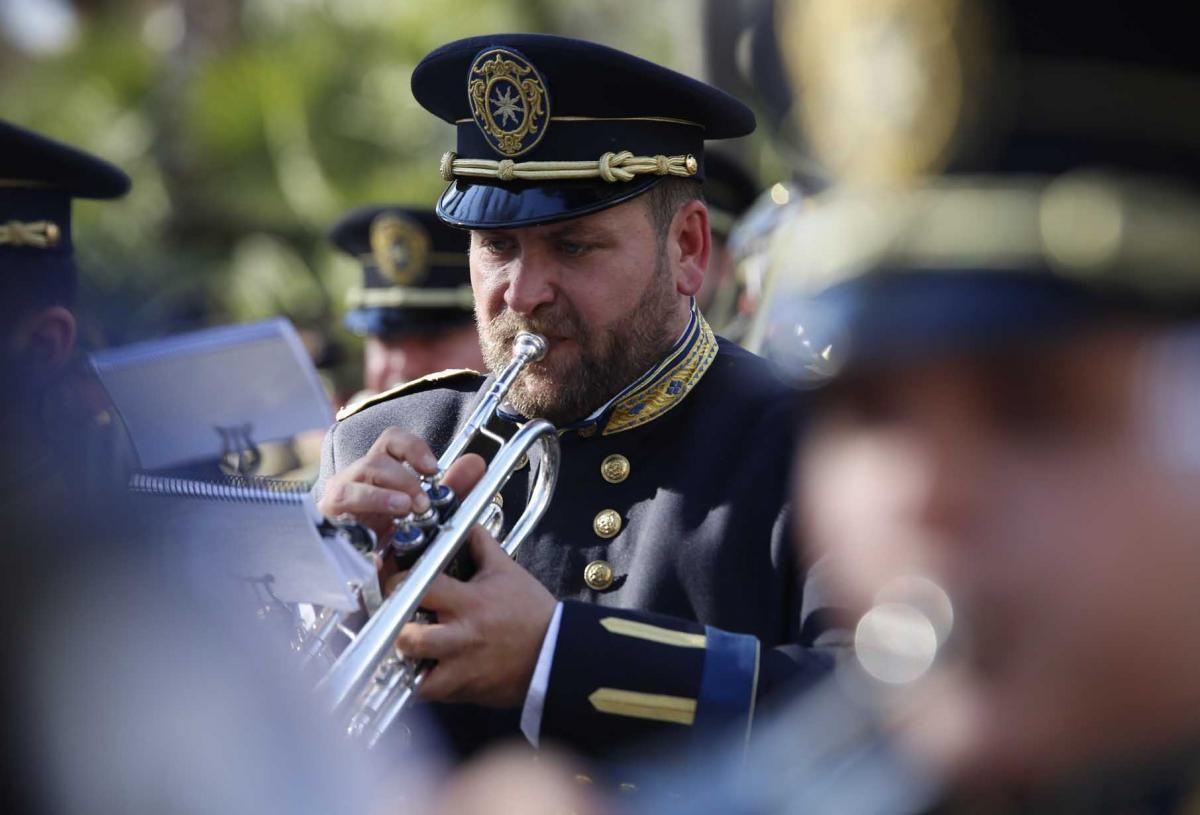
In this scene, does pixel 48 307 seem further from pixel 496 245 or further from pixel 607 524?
pixel 607 524

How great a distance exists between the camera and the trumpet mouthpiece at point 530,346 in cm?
302

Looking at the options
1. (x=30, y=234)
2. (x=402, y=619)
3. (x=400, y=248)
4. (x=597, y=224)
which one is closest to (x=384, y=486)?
(x=402, y=619)

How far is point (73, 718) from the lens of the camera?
1.75 meters

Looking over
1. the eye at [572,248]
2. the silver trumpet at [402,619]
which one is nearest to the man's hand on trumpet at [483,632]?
the silver trumpet at [402,619]

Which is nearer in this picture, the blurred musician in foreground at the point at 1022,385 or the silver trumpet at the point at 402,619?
the blurred musician in foreground at the point at 1022,385

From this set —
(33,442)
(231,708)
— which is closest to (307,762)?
(231,708)

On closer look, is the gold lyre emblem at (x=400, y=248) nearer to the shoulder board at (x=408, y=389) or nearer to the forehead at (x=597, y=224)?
the shoulder board at (x=408, y=389)

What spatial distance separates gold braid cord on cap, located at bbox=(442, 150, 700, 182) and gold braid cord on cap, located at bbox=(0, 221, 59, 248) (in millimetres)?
1016

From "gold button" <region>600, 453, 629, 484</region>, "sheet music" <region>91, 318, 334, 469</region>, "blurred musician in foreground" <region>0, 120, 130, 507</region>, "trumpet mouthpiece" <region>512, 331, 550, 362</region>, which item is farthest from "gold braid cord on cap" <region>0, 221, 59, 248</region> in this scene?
"gold button" <region>600, 453, 629, 484</region>

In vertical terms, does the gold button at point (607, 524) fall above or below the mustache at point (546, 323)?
below

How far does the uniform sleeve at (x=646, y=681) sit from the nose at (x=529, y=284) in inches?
27.3

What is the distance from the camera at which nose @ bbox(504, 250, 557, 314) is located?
302cm

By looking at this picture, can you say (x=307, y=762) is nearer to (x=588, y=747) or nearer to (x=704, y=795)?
(x=704, y=795)

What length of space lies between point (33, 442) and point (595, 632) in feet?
3.18
